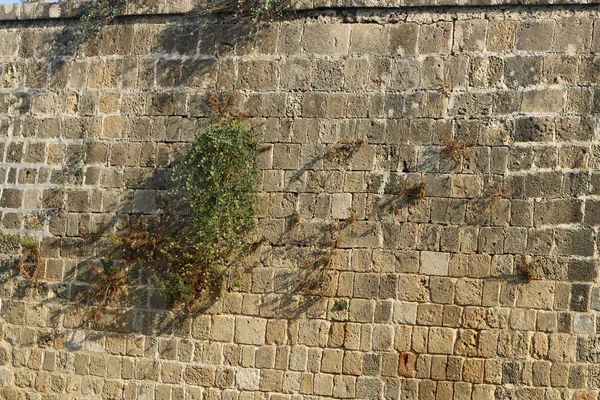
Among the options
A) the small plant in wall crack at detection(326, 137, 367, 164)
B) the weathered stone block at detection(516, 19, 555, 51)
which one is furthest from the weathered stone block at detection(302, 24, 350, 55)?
the weathered stone block at detection(516, 19, 555, 51)

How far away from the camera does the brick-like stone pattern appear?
6344 mm

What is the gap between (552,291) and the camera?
630cm

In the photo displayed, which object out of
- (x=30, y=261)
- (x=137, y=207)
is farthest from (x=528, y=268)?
(x=30, y=261)

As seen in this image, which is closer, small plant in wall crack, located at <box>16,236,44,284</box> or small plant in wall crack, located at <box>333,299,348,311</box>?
small plant in wall crack, located at <box>333,299,348,311</box>

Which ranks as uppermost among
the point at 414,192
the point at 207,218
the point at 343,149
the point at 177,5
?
the point at 177,5

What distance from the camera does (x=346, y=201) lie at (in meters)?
6.71

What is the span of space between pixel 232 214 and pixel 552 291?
288 cm

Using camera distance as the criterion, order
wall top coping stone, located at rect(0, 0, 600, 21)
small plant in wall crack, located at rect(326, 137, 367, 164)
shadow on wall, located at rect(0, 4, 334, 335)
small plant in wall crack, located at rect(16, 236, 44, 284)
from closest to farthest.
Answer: wall top coping stone, located at rect(0, 0, 600, 21) → small plant in wall crack, located at rect(326, 137, 367, 164) → shadow on wall, located at rect(0, 4, 334, 335) → small plant in wall crack, located at rect(16, 236, 44, 284)

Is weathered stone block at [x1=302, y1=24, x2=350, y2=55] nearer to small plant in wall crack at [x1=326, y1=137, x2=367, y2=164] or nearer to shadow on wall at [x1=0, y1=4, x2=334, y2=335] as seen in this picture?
shadow on wall at [x1=0, y1=4, x2=334, y2=335]

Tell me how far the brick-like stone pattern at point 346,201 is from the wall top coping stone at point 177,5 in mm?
86

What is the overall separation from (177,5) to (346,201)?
255 cm

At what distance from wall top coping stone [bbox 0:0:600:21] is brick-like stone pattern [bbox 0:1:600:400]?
3.4 inches

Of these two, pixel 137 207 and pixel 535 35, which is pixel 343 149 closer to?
pixel 535 35

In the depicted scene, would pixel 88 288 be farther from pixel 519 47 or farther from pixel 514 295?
pixel 519 47
